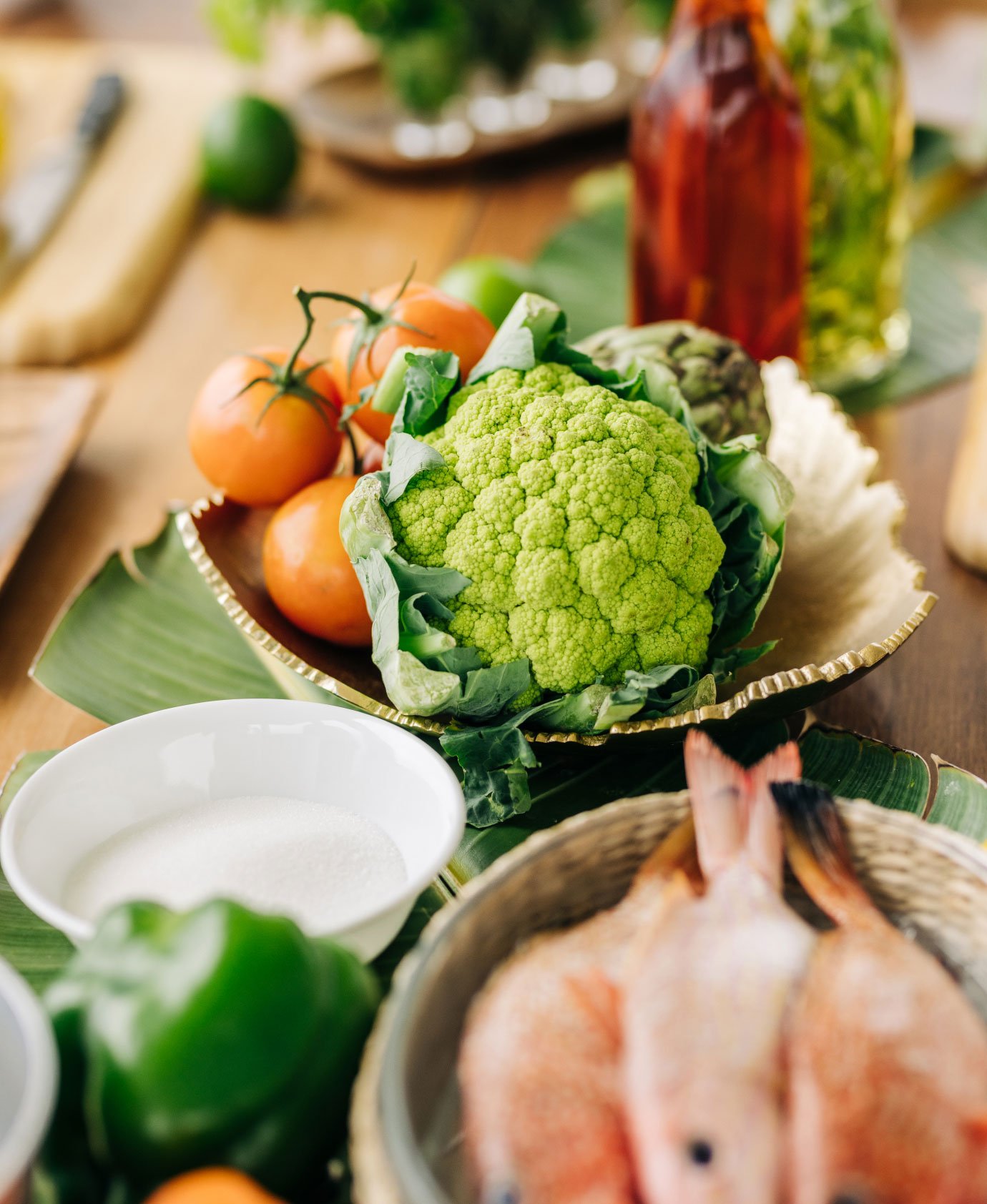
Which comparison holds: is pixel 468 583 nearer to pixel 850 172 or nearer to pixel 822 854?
pixel 822 854

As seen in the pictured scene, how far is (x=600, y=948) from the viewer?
51 cm

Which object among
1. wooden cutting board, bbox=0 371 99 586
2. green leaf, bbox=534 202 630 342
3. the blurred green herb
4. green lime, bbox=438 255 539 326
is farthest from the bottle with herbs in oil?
wooden cutting board, bbox=0 371 99 586

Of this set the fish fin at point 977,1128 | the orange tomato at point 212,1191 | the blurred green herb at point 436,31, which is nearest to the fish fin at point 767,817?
the fish fin at point 977,1128

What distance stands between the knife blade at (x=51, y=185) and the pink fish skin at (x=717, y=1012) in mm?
1293

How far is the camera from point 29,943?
26.6 inches

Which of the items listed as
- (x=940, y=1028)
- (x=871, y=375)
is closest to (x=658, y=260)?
(x=871, y=375)

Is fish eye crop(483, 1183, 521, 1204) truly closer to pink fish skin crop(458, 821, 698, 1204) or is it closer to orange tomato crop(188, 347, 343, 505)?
pink fish skin crop(458, 821, 698, 1204)

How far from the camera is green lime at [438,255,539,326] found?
44.9 inches

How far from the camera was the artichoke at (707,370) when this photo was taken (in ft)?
3.04

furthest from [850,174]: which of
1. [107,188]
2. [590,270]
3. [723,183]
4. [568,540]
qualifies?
[107,188]

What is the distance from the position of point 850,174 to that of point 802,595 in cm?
62

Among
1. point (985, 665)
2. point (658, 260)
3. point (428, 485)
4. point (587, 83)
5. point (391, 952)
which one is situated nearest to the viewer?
point (391, 952)

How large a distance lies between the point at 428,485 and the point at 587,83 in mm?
1352

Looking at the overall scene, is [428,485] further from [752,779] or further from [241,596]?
[752,779]
